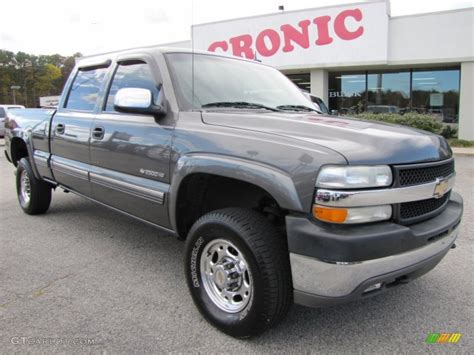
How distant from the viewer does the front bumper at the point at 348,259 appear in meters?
2.14

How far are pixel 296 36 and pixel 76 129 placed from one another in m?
13.9

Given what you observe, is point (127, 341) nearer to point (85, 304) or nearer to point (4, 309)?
point (85, 304)

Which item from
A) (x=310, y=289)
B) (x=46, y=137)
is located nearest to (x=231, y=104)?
(x=310, y=289)

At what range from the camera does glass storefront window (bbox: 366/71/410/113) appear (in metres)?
16.7

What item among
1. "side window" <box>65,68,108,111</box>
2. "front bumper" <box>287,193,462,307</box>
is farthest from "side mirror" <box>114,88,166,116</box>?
"front bumper" <box>287,193,462,307</box>

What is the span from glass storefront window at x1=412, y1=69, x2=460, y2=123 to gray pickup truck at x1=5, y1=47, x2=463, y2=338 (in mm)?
14226

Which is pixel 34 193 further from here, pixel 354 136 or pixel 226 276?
pixel 354 136

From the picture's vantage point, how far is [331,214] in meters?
2.17

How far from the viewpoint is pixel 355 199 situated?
2.16 meters

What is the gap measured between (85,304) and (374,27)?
14796 mm

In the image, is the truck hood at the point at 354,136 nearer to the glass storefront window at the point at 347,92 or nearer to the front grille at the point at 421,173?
the front grille at the point at 421,173

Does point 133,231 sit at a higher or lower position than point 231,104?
lower

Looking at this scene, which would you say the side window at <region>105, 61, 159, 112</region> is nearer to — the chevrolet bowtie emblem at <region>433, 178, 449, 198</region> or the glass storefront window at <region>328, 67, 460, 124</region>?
the chevrolet bowtie emblem at <region>433, 178, 449, 198</region>

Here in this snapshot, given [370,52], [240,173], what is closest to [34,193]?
[240,173]
